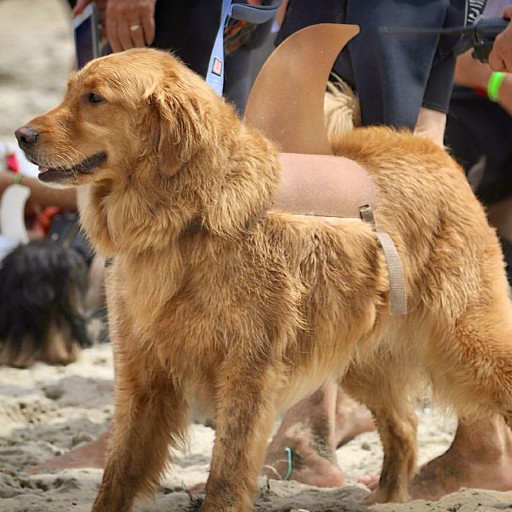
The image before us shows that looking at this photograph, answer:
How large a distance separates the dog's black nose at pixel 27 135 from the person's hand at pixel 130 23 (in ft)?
3.48

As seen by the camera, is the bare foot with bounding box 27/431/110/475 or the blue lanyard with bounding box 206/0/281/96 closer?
the blue lanyard with bounding box 206/0/281/96

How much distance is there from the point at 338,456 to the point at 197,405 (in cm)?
147

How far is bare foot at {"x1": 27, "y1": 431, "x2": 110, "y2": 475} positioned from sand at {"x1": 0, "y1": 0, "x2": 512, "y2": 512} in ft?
0.29

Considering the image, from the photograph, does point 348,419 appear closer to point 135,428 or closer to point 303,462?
point 303,462

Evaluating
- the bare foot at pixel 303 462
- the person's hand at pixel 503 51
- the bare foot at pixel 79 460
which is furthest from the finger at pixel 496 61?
the bare foot at pixel 79 460

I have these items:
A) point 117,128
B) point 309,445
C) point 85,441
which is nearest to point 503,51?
point 117,128

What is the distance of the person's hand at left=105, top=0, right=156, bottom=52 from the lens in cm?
371

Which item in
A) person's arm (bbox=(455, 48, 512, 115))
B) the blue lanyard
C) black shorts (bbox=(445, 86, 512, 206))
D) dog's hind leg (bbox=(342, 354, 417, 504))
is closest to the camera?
the blue lanyard

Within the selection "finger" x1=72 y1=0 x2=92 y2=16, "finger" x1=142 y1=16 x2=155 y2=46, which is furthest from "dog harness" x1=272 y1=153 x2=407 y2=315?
"finger" x1=72 y1=0 x2=92 y2=16

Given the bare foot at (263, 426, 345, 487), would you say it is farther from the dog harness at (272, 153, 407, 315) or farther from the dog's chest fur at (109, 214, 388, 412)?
the dog harness at (272, 153, 407, 315)

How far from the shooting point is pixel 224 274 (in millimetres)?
2812

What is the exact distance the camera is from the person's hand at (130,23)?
3705mm

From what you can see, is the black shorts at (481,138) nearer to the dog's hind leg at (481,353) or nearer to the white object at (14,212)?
the dog's hind leg at (481,353)

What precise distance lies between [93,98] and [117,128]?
4.3 inches
